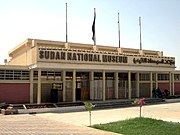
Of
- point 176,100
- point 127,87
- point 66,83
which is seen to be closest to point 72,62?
point 66,83

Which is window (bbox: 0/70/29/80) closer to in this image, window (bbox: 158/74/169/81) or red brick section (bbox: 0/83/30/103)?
red brick section (bbox: 0/83/30/103)

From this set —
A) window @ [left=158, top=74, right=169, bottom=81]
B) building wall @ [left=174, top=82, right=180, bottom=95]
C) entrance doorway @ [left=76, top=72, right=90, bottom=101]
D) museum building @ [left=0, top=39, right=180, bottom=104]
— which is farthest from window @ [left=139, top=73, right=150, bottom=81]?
entrance doorway @ [left=76, top=72, right=90, bottom=101]

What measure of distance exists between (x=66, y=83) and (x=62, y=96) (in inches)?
52.2

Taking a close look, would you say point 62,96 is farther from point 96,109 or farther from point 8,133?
point 8,133

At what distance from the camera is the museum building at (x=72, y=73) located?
24.4 m

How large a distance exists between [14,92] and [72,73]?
618 centimetres

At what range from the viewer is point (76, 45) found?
99.4 ft

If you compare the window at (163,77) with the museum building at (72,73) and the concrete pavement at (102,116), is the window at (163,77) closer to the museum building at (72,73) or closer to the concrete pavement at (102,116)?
the museum building at (72,73)

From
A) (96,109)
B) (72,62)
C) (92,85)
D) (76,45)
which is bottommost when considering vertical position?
(96,109)

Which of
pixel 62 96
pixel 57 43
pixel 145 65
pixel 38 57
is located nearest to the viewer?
pixel 38 57

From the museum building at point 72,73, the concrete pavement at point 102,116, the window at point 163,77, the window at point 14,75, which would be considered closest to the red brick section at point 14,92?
the museum building at point 72,73

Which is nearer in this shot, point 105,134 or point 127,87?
point 105,134

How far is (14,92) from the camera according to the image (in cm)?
2491

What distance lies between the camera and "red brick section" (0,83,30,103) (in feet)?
80.1
